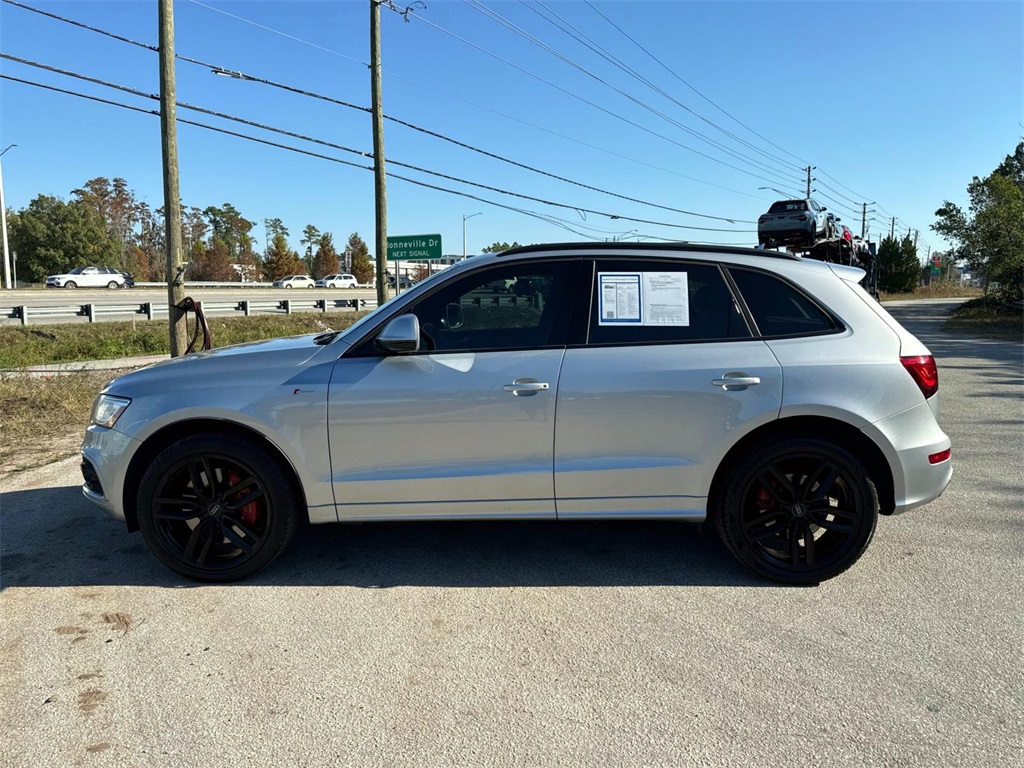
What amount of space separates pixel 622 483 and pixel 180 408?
233cm

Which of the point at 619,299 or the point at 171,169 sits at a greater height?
the point at 171,169

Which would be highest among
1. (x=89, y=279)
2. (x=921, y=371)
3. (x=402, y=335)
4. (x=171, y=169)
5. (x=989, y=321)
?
(x=89, y=279)

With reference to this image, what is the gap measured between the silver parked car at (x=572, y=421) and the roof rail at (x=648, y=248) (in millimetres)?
51

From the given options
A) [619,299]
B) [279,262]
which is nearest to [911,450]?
[619,299]

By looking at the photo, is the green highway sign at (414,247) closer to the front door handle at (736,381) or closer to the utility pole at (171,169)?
the utility pole at (171,169)

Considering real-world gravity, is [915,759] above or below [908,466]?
below

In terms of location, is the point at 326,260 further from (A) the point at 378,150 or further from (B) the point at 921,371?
(B) the point at 921,371

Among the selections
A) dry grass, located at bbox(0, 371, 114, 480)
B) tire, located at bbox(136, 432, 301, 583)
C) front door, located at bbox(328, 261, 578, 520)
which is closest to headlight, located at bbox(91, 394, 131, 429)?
tire, located at bbox(136, 432, 301, 583)

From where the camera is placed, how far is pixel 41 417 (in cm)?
841

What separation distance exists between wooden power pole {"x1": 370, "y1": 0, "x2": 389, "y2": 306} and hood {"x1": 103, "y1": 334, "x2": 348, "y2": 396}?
14.6m

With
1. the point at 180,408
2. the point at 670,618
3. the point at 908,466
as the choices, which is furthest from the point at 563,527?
the point at 180,408

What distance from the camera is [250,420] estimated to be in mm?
3678

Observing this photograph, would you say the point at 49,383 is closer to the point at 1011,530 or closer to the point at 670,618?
the point at 670,618

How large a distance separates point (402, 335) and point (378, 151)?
16184 millimetres
